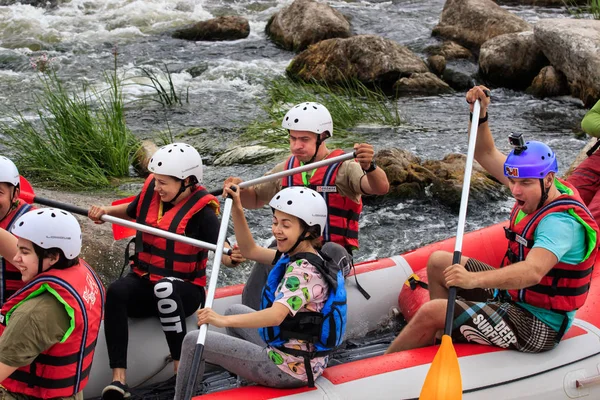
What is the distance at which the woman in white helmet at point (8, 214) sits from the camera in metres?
3.89

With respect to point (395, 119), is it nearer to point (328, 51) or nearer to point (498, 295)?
point (328, 51)

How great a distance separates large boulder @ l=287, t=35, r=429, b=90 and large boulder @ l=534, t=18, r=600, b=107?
155cm

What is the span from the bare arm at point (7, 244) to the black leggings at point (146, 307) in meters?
0.49

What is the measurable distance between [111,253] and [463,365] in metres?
2.55

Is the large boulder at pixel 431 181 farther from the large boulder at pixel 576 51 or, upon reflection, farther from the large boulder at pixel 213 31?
the large boulder at pixel 213 31

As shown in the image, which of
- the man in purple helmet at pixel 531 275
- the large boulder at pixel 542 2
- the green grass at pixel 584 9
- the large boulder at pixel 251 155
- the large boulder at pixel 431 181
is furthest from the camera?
the large boulder at pixel 542 2

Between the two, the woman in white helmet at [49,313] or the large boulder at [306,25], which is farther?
the large boulder at [306,25]

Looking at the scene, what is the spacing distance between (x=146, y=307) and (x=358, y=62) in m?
6.80

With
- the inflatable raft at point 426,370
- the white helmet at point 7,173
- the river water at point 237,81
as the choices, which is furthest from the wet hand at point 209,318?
the river water at point 237,81

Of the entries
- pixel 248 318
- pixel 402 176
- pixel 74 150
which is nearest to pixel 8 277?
pixel 248 318

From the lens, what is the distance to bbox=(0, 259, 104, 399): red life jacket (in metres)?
3.23

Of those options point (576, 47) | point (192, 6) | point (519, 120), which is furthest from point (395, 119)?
point (192, 6)

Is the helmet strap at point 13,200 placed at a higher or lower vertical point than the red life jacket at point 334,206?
higher

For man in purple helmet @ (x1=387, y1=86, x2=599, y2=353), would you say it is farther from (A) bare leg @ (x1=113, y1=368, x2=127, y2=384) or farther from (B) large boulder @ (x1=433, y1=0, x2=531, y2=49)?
(B) large boulder @ (x1=433, y1=0, x2=531, y2=49)
